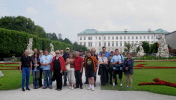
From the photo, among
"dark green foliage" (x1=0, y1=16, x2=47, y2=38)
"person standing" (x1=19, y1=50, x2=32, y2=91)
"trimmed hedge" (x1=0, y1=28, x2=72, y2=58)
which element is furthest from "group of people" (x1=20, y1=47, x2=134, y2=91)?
"dark green foliage" (x1=0, y1=16, x2=47, y2=38)

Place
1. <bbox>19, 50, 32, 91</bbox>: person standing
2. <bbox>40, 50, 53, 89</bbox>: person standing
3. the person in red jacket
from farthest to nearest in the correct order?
<bbox>40, 50, 53, 89</bbox>: person standing
the person in red jacket
<bbox>19, 50, 32, 91</bbox>: person standing

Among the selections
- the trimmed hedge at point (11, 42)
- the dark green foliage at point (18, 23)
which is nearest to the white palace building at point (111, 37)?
the dark green foliage at point (18, 23)

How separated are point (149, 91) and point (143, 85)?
108 cm

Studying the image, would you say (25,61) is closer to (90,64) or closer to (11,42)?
(90,64)

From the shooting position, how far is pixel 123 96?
613 cm

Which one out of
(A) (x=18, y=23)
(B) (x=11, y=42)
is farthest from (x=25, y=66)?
(A) (x=18, y=23)

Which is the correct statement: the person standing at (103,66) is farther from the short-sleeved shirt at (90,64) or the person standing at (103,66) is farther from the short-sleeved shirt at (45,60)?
the short-sleeved shirt at (45,60)

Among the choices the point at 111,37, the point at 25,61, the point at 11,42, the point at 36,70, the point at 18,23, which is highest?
the point at 111,37

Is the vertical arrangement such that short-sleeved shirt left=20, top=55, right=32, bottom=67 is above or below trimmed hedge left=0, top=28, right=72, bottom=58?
below

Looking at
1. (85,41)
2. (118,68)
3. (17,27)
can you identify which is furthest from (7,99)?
(85,41)

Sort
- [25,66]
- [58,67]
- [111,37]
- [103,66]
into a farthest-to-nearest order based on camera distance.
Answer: [111,37] → [103,66] → [58,67] → [25,66]

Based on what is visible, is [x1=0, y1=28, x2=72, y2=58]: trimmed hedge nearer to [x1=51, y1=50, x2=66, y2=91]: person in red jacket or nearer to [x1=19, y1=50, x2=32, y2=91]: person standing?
[x1=19, y1=50, x2=32, y2=91]: person standing

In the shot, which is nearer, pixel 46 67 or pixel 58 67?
pixel 58 67

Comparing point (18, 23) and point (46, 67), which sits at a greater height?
point (18, 23)
